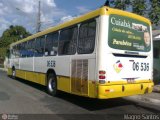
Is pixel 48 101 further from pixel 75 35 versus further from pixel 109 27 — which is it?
pixel 109 27

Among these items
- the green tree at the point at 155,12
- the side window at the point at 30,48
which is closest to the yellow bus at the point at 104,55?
the green tree at the point at 155,12

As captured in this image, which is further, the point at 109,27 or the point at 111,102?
the point at 111,102

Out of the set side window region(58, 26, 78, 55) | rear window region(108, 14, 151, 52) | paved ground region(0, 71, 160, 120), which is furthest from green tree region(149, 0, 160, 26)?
side window region(58, 26, 78, 55)

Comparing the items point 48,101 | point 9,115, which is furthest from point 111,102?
point 9,115

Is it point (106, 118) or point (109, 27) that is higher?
point (109, 27)

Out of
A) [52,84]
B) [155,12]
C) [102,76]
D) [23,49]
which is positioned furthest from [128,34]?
[23,49]

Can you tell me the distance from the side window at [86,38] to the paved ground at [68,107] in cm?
196

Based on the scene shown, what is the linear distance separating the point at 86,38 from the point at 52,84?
151 inches

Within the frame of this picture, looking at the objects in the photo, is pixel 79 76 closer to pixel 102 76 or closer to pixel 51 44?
pixel 102 76

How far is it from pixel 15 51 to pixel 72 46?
11440mm

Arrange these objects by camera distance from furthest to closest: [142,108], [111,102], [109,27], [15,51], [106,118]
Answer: [15,51], [111,102], [142,108], [109,27], [106,118]

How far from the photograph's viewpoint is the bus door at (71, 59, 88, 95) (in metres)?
10.0

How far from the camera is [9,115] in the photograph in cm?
919

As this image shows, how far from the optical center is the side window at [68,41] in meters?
11.0
